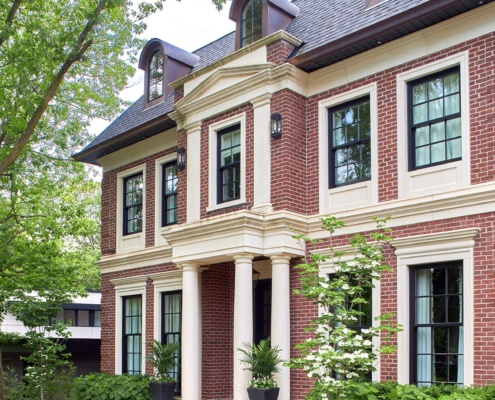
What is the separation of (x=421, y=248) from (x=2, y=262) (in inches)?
475

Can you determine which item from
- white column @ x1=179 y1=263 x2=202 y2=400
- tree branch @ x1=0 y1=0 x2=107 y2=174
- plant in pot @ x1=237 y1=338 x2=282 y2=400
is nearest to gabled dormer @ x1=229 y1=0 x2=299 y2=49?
tree branch @ x1=0 y1=0 x2=107 y2=174

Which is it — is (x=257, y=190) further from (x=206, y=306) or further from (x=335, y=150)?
(x=206, y=306)

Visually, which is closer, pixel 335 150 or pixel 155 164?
pixel 335 150

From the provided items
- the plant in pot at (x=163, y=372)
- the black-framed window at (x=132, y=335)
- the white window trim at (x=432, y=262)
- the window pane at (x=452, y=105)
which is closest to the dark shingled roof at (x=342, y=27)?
the window pane at (x=452, y=105)

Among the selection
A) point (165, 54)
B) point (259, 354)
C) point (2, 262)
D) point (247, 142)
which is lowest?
point (259, 354)

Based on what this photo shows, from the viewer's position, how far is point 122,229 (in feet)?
62.8

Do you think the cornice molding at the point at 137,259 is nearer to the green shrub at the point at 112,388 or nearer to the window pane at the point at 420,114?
the green shrub at the point at 112,388

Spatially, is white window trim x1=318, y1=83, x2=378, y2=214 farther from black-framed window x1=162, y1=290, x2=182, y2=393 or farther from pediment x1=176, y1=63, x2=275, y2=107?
black-framed window x1=162, y1=290, x2=182, y2=393

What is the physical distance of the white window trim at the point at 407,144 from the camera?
1123 centimetres

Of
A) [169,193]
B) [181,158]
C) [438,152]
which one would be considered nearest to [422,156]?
[438,152]

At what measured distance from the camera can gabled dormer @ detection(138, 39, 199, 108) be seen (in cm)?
1820

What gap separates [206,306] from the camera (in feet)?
51.9

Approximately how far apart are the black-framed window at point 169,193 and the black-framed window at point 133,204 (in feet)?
3.65

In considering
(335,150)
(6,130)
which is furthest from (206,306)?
(6,130)
